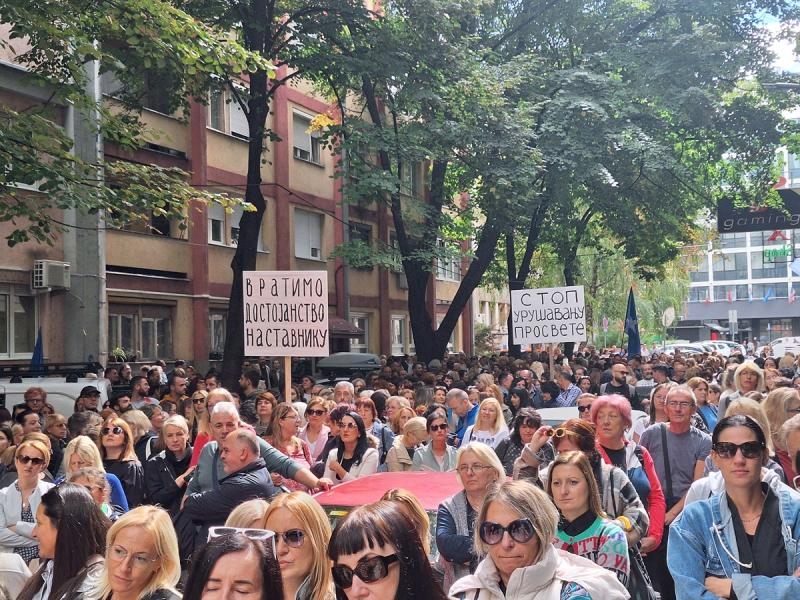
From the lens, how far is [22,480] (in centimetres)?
668

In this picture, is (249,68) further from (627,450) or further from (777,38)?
(777,38)

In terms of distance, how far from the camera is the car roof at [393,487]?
6477mm

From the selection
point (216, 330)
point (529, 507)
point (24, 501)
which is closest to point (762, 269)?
point (216, 330)

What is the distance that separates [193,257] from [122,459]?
18275 millimetres

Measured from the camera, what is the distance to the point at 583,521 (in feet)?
15.3

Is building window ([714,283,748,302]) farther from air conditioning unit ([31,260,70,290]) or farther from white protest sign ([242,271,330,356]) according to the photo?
white protest sign ([242,271,330,356])

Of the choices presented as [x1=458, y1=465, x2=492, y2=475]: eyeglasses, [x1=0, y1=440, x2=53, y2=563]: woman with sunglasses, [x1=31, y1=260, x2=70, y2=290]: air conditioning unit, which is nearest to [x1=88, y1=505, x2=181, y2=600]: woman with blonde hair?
[x1=458, y1=465, x2=492, y2=475]: eyeglasses

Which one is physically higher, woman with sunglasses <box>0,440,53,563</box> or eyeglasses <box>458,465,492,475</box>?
eyeglasses <box>458,465,492,475</box>

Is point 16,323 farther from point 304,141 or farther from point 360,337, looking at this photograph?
point 360,337

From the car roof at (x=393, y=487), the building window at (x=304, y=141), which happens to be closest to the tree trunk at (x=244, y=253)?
the car roof at (x=393, y=487)

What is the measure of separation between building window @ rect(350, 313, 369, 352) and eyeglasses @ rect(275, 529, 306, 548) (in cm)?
3032

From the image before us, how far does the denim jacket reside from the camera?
156 inches

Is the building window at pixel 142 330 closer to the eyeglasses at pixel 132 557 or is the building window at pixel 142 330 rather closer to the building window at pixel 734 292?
the eyeglasses at pixel 132 557

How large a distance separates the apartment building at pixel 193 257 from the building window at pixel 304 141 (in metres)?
0.04
